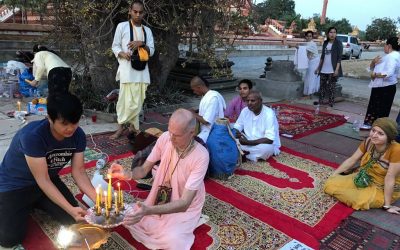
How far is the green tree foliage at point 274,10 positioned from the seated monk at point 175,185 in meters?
5.19

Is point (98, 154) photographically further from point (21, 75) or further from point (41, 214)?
point (21, 75)

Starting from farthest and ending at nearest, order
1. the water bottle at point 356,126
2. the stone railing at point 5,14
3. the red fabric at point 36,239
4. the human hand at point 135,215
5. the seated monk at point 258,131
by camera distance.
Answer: the stone railing at point 5,14 → the water bottle at point 356,126 → the seated monk at point 258,131 → the red fabric at point 36,239 → the human hand at point 135,215

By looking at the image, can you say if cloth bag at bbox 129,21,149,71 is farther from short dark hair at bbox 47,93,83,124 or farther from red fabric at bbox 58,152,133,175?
short dark hair at bbox 47,93,83,124

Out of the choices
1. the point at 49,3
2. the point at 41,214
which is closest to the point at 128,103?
the point at 41,214

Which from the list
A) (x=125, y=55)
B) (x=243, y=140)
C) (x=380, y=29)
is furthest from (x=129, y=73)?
(x=380, y=29)

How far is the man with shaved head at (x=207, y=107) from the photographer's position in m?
4.41

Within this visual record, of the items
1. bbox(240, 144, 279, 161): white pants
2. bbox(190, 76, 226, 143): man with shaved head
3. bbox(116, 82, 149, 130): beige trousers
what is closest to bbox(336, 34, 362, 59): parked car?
bbox(240, 144, 279, 161): white pants

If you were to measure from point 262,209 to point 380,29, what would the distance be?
48.6 meters

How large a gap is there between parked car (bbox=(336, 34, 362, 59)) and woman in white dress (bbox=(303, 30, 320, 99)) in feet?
54.0

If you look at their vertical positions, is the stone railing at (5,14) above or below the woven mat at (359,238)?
above

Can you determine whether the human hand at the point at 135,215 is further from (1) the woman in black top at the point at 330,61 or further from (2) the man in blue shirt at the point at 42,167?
(1) the woman in black top at the point at 330,61

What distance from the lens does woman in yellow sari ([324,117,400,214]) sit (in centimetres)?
346

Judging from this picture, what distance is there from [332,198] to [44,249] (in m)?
2.90

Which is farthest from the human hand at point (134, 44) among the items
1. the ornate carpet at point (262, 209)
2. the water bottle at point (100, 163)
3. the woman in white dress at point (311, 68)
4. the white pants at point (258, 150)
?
the woman in white dress at point (311, 68)
